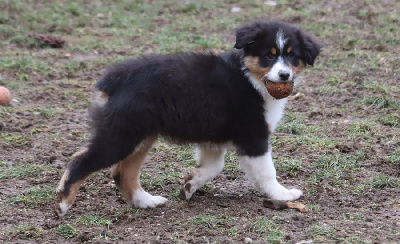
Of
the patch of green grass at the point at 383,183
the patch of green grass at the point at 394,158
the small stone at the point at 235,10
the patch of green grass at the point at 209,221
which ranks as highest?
the patch of green grass at the point at 209,221

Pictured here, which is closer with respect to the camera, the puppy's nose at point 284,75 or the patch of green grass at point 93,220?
the patch of green grass at point 93,220

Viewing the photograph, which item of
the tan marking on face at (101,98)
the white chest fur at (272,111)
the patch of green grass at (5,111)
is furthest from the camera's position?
the patch of green grass at (5,111)

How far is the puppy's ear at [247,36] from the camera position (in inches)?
240

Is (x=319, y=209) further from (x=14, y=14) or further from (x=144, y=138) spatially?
(x=14, y=14)

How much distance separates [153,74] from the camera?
5.95 meters

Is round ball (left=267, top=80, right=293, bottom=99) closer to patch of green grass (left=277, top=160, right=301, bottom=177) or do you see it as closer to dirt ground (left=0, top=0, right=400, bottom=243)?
dirt ground (left=0, top=0, right=400, bottom=243)

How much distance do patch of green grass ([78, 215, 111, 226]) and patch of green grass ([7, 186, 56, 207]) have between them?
564 millimetres

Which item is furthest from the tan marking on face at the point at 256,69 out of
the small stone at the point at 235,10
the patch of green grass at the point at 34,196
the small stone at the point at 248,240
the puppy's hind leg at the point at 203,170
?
the small stone at the point at 235,10

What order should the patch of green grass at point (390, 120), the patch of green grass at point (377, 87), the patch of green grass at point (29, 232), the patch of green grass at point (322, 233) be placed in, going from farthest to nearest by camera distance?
the patch of green grass at point (377, 87) → the patch of green grass at point (390, 120) → the patch of green grass at point (29, 232) → the patch of green grass at point (322, 233)

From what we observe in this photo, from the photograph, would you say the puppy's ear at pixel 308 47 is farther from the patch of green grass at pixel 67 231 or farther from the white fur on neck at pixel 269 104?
the patch of green grass at pixel 67 231

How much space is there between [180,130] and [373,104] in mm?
3671

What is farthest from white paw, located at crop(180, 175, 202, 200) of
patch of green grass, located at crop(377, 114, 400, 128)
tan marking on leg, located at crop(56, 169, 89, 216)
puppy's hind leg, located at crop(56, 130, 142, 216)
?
patch of green grass, located at crop(377, 114, 400, 128)

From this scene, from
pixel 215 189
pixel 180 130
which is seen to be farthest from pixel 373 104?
pixel 180 130

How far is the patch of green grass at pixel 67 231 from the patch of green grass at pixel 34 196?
0.72 metres
